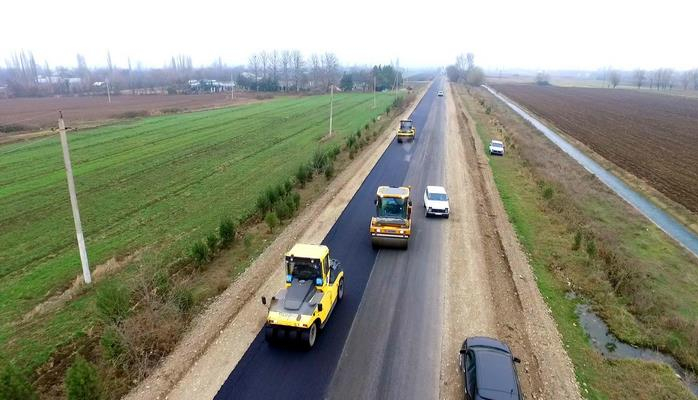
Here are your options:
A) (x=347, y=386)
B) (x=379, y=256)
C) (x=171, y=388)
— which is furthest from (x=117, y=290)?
(x=379, y=256)

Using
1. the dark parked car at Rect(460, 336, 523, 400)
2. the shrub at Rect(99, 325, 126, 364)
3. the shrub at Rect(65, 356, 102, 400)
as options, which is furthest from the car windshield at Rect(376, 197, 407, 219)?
the shrub at Rect(65, 356, 102, 400)

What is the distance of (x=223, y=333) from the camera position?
1573 cm

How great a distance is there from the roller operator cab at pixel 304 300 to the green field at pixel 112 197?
731 centimetres

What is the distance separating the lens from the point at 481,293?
18812 millimetres

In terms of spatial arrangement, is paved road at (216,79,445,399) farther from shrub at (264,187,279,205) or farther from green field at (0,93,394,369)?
green field at (0,93,394,369)

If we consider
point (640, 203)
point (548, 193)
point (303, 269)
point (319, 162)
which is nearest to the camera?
point (303, 269)

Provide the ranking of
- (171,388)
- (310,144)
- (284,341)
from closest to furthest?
(171,388) → (284,341) → (310,144)

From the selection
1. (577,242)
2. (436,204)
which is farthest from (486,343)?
(436,204)

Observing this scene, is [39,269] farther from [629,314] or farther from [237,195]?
[629,314]

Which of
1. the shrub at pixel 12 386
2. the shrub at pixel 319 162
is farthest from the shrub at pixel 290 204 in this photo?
the shrub at pixel 12 386

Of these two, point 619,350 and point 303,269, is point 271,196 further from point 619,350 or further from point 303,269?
point 619,350

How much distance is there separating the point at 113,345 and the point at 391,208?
1369 cm

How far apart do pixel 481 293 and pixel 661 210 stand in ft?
81.9

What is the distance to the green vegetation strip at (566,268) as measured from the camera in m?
13.7
